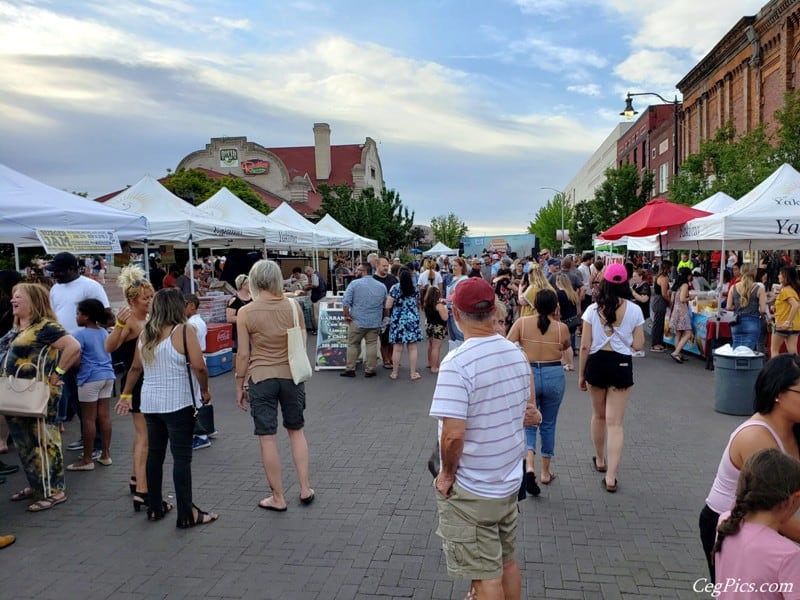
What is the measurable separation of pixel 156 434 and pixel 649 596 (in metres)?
3.49

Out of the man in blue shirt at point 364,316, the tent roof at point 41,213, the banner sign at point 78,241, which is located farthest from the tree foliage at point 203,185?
the banner sign at point 78,241

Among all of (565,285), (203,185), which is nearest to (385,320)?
(565,285)

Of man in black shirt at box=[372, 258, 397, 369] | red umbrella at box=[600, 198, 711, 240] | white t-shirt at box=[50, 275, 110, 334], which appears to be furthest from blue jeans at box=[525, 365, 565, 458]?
red umbrella at box=[600, 198, 711, 240]

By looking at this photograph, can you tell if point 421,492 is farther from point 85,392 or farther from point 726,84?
point 726,84

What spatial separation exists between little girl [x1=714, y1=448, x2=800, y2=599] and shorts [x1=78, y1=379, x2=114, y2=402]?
5192 mm

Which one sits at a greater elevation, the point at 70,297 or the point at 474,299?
the point at 474,299

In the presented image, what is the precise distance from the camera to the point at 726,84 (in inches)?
1150

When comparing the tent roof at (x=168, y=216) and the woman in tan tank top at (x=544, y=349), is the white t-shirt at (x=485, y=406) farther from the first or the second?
the tent roof at (x=168, y=216)

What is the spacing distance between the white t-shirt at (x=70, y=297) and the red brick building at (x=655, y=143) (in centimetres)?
4082

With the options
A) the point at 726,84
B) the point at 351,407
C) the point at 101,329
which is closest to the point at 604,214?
the point at 726,84

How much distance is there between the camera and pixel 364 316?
962cm

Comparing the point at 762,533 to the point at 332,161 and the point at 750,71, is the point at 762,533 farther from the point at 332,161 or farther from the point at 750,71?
the point at 332,161

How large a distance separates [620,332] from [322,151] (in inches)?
2570

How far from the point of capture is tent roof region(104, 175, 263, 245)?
1085cm
